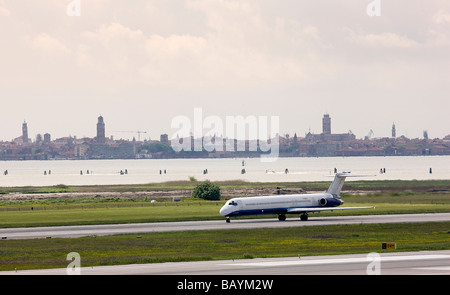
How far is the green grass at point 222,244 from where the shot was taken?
164ft

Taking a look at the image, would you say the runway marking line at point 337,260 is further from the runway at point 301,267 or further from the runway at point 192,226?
the runway at point 192,226

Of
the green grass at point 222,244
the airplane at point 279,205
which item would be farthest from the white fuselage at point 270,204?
the green grass at point 222,244

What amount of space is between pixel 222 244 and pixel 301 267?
58.8 ft

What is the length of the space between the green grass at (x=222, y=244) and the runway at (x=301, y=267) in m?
3.10

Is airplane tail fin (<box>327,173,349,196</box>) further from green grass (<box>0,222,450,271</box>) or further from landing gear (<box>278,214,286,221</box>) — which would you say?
green grass (<box>0,222,450,271</box>)

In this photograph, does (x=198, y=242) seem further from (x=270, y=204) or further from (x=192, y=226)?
(x=270, y=204)

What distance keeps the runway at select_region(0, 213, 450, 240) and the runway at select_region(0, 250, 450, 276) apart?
2563cm

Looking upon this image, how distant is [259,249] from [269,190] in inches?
3844

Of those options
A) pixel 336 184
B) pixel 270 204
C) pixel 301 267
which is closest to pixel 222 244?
pixel 301 267

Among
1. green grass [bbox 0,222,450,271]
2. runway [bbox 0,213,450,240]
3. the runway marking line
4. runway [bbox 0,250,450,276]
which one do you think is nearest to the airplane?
runway [bbox 0,213,450,240]

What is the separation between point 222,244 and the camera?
58.7m

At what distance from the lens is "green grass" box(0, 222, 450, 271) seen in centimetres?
4994
